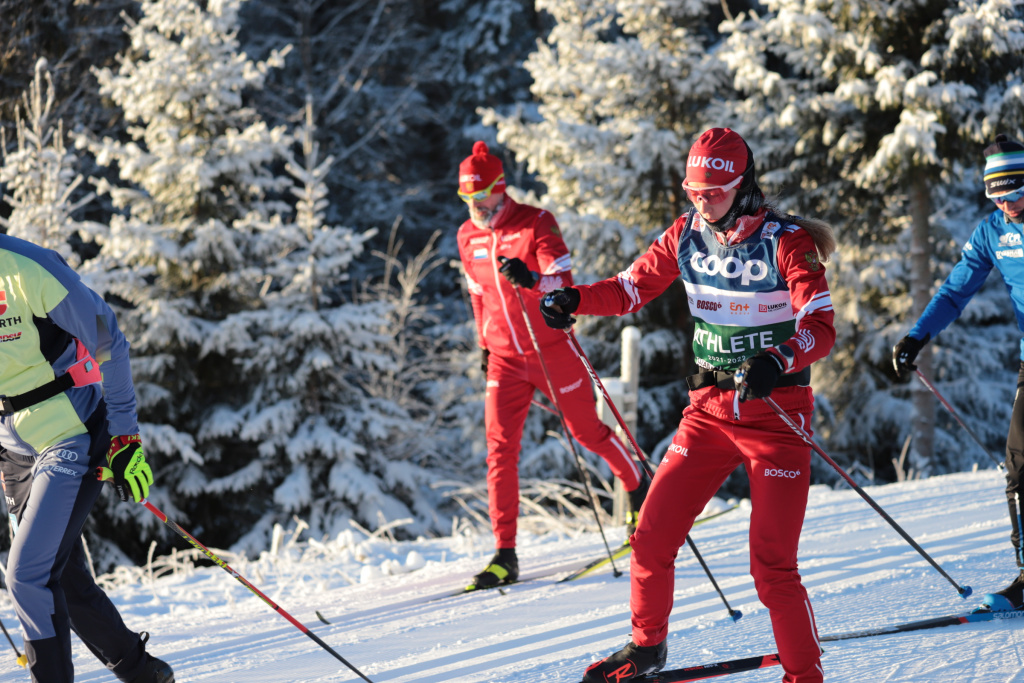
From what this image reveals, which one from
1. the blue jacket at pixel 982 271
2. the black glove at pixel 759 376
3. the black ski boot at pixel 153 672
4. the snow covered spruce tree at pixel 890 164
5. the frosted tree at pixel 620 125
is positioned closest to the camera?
the black glove at pixel 759 376

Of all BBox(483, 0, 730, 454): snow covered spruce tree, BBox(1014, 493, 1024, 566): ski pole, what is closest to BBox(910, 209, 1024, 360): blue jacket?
BBox(1014, 493, 1024, 566): ski pole

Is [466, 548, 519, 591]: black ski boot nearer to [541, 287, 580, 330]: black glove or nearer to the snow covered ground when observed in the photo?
the snow covered ground

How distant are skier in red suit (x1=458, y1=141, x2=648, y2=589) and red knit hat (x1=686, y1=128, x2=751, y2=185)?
163 cm

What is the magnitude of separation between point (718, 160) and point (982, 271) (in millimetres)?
1785

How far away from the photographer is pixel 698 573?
4.39m

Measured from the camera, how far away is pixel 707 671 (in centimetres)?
280

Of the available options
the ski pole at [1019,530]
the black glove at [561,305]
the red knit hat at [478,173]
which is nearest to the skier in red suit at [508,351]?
the red knit hat at [478,173]

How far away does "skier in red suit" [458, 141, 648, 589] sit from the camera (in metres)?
4.26

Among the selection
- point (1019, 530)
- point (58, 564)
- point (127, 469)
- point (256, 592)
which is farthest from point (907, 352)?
point (58, 564)

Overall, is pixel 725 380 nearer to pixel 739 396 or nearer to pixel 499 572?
pixel 739 396

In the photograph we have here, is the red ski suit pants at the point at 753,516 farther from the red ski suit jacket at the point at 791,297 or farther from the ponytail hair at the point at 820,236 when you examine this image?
the ponytail hair at the point at 820,236

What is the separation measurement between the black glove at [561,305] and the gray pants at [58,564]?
157 cm

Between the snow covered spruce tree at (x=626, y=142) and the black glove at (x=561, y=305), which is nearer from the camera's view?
the black glove at (x=561, y=305)

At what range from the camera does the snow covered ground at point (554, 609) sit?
3.14 metres
